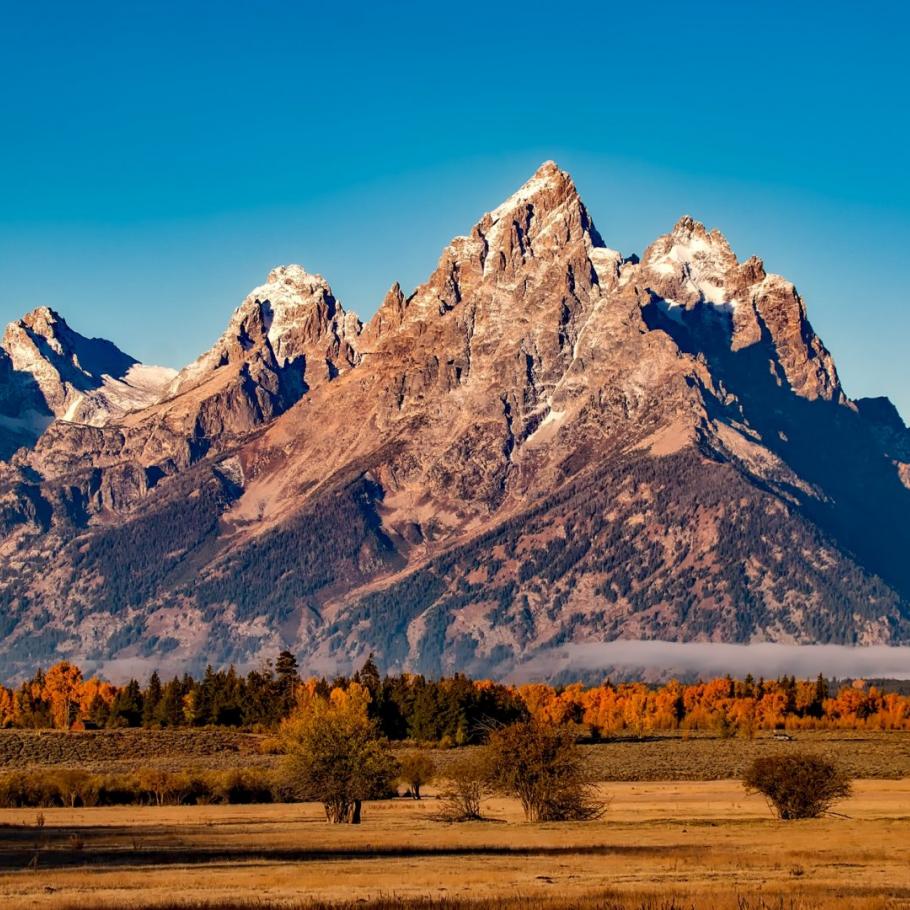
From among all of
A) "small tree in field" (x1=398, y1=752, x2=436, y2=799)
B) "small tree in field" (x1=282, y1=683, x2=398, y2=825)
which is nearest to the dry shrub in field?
"small tree in field" (x1=282, y1=683, x2=398, y2=825)

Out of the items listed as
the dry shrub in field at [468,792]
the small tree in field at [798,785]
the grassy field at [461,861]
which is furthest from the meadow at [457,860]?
the small tree in field at [798,785]

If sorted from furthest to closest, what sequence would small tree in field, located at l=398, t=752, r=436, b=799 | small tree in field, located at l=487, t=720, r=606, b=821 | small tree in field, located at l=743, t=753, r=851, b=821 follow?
small tree in field, located at l=398, t=752, r=436, b=799
small tree in field, located at l=487, t=720, r=606, b=821
small tree in field, located at l=743, t=753, r=851, b=821

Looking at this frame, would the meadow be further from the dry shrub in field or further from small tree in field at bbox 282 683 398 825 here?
small tree in field at bbox 282 683 398 825

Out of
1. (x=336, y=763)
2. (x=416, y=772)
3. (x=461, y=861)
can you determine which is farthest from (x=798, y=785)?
(x=416, y=772)

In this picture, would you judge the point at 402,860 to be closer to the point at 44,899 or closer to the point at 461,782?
the point at 44,899

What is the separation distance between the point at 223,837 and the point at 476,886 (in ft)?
120

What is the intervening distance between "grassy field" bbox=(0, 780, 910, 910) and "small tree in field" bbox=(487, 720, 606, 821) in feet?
11.2

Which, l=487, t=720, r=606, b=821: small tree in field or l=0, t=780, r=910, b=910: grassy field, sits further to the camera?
l=487, t=720, r=606, b=821: small tree in field

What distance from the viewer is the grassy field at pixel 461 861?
62844 millimetres

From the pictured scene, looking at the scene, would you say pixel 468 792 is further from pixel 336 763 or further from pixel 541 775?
pixel 336 763

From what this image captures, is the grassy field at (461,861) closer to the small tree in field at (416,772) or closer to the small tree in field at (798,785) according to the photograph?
the small tree in field at (798,785)

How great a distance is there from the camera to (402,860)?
82.4m

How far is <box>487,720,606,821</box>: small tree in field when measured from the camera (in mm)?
118812

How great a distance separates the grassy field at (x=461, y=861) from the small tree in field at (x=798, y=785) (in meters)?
3.23
